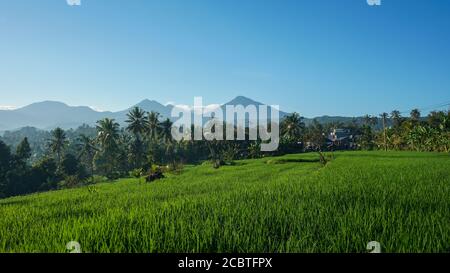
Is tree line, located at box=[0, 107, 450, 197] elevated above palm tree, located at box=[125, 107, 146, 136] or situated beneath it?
situated beneath

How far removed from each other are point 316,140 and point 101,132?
34527 mm

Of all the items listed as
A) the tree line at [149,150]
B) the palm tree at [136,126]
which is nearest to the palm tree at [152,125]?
the tree line at [149,150]

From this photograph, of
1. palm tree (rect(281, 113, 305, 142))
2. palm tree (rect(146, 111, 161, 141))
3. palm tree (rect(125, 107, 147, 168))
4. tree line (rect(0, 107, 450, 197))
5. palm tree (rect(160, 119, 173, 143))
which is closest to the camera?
tree line (rect(0, 107, 450, 197))

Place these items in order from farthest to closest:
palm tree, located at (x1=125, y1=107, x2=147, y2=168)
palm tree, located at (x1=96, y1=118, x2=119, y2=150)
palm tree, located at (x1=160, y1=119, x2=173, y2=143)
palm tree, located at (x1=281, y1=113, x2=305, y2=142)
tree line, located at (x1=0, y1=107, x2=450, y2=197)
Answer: palm tree, located at (x1=281, y1=113, x2=305, y2=142), palm tree, located at (x1=160, y1=119, x2=173, y2=143), palm tree, located at (x1=125, y1=107, x2=147, y2=168), palm tree, located at (x1=96, y1=118, x2=119, y2=150), tree line, located at (x1=0, y1=107, x2=450, y2=197)

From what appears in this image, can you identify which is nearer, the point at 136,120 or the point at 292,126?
the point at 136,120

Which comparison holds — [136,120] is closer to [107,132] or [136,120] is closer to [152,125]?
[152,125]

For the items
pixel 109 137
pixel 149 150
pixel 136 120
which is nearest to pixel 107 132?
pixel 109 137

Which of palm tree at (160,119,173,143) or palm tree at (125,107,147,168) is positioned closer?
palm tree at (125,107,147,168)

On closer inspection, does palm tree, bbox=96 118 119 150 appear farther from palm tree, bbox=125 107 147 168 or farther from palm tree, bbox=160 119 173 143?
palm tree, bbox=160 119 173 143

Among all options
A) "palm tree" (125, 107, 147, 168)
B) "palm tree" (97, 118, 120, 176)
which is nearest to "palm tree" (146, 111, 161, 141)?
"palm tree" (125, 107, 147, 168)

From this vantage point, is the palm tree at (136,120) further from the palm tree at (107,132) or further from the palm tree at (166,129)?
the palm tree at (166,129)
